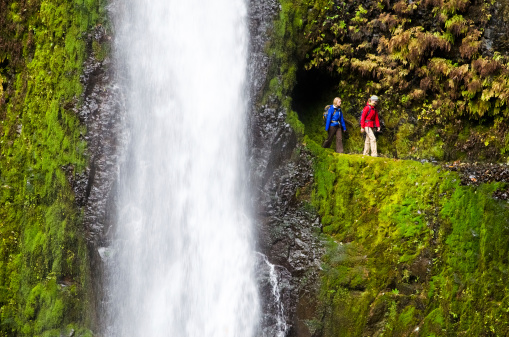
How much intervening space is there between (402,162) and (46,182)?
682 centimetres

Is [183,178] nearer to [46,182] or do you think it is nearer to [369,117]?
[46,182]

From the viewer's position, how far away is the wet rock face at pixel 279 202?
27.5 feet

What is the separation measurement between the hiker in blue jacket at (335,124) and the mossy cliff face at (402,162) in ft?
2.25

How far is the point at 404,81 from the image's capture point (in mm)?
9758

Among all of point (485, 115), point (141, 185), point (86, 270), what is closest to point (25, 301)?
point (86, 270)

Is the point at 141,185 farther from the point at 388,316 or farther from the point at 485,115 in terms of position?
the point at 485,115

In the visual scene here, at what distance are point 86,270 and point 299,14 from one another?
265 inches

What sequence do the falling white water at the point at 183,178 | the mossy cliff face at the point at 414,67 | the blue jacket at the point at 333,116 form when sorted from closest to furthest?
the falling white water at the point at 183,178
the mossy cliff face at the point at 414,67
the blue jacket at the point at 333,116

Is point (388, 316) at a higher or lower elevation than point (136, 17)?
lower

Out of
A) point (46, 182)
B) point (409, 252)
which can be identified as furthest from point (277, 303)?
point (46, 182)

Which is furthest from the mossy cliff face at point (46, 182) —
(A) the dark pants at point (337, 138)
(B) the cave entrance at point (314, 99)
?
(A) the dark pants at point (337, 138)

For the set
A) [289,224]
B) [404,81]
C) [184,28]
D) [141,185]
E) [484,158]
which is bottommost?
[289,224]

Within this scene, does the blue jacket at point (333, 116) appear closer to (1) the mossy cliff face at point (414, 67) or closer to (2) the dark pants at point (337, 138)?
(2) the dark pants at point (337, 138)

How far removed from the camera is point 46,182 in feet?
30.3
